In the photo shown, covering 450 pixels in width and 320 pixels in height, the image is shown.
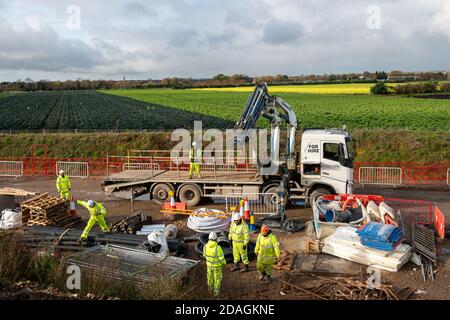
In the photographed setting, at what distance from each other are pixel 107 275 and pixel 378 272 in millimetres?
6292

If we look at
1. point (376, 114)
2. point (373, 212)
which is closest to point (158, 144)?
point (373, 212)

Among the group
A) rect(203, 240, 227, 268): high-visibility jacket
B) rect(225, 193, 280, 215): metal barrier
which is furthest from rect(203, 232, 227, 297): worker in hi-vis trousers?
rect(225, 193, 280, 215): metal barrier

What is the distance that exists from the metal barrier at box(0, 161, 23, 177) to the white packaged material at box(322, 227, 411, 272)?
60.7ft

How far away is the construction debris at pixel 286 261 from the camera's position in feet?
35.3

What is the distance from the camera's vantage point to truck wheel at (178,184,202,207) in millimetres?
16688

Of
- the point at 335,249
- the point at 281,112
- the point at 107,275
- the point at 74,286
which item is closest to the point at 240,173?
the point at 281,112

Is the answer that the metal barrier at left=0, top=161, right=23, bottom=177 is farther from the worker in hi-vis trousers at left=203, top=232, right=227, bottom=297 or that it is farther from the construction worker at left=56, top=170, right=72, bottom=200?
the worker in hi-vis trousers at left=203, top=232, right=227, bottom=297

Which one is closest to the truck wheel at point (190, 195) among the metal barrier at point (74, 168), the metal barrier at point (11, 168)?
the metal barrier at point (74, 168)

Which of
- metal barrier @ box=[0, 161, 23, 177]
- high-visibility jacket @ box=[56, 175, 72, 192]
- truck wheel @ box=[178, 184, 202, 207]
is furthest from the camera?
→ metal barrier @ box=[0, 161, 23, 177]

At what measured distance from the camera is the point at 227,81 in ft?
350

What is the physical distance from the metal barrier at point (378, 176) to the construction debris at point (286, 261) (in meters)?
10.3

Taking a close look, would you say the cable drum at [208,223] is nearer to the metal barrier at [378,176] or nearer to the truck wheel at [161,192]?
the truck wheel at [161,192]

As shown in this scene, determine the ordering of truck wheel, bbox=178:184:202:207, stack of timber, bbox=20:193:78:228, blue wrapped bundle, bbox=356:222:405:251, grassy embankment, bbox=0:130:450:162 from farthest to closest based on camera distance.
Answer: grassy embankment, bbox=0:130:450:162 < truck wheel, bbox=178:184:202:207 < stack of timber, bbox=20:193:78:228 < blue wrapped bundle, bbox=356:222:405:251

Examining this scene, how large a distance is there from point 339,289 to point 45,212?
9134 mm
